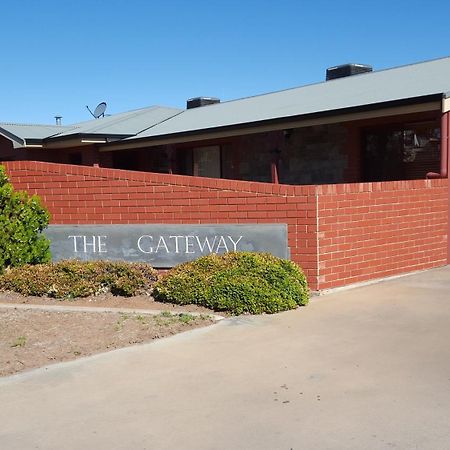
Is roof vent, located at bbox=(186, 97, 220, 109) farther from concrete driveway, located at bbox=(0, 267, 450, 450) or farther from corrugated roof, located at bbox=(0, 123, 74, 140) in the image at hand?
concrete driveway, located at bbox=(0, 267, 450, 450)

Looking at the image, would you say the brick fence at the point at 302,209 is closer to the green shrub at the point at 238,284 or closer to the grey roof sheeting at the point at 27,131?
the green shrub at the point at 238,284

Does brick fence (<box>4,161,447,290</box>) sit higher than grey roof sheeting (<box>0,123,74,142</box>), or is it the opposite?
grey roof sheeting (<box>0,123,74,142</box>)

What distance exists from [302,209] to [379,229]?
156 centimetres

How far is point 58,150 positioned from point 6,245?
1254 cm

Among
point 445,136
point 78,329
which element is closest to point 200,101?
point 445,136

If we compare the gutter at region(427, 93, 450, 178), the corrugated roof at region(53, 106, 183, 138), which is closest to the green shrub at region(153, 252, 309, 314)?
the gutter at region(427, 93, 450, 178)

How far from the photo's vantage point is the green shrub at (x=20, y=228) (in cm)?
850

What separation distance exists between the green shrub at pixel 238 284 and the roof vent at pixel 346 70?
11506mm

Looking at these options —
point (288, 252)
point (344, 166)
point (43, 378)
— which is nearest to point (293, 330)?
point (288, 252)

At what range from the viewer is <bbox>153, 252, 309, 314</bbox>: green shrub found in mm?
6855

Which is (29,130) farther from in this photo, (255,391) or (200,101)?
(255,391)

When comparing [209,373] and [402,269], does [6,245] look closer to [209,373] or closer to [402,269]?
[209,373]

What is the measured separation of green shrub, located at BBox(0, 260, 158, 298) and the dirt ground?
0.18 m

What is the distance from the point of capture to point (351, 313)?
676 cm
